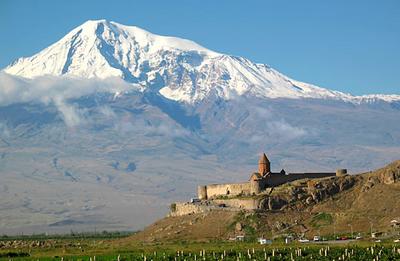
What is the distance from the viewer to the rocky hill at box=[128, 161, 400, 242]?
328 ft

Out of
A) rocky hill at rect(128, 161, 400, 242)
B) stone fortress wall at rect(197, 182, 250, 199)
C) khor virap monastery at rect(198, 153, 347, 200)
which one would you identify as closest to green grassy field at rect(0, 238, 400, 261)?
rocky hill at rect(128, 161, 400, 242)

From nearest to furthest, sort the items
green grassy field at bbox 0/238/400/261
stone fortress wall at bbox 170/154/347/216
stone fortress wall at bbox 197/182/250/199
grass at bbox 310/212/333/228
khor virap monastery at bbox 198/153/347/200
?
1. green grassy field at bbox 0/238/400/261
2. grass at bbox 310/212/333/228
3. stone fortress wall at bbox 170/154/347/216
4. khor virap monastery at bbox 198/153/347/200
5. stone fortress wall at bbox 197/182/250/199

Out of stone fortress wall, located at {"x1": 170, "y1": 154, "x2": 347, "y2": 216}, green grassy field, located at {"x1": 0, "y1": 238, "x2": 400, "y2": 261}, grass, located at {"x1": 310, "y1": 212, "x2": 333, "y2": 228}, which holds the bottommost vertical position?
green grassy field, located at {"x1": 0, "y1": 238, "x2": 400, "y2": 261}

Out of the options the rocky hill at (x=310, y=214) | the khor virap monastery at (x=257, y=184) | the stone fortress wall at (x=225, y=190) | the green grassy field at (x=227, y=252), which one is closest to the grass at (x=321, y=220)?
the rocky hill at (x=310, y=214)

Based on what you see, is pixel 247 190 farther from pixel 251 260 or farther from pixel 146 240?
pixel 251 260

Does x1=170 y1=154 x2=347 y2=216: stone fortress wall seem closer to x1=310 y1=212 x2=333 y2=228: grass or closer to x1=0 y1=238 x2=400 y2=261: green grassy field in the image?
x1=310 y1=212 x2=333 y2=228: grass

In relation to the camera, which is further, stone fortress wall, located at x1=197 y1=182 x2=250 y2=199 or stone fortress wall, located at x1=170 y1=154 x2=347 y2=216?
stone fortress wall, located at x1=197 y1=182 x2=250 y2=199

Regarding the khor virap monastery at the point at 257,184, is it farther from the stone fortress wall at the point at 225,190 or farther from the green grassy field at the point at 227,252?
the green grassy field at the point at 227,252

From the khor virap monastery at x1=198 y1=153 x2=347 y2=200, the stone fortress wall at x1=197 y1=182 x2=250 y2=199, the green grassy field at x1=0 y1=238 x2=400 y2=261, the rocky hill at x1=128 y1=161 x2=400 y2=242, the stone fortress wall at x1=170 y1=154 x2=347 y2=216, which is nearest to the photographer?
the green grassy field at x1=0 y1=238 x2=400 y2=261

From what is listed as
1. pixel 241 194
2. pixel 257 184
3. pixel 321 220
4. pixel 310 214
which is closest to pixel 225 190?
pixel 241 194

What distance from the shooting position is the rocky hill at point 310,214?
100 metres

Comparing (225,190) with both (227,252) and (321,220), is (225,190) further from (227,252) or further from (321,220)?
(227,252)

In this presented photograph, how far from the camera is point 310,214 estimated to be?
4139 inches

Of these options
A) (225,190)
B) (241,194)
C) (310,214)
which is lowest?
(310,214)
